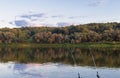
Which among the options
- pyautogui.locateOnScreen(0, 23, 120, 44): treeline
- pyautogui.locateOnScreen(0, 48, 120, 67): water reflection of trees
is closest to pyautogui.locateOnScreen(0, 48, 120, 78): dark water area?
pyautogui.locateOnScreen(0, 48, 120, 67): water reflection of trees

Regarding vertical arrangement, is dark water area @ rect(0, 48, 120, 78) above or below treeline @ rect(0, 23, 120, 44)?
above

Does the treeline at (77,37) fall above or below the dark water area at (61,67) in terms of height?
below

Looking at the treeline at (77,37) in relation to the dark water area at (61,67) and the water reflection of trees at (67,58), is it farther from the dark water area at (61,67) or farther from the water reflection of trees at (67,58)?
the dark water area at (61,67)

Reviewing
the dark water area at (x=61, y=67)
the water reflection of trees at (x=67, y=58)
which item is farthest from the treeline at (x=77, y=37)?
the dark water area at (x=61, y=67)

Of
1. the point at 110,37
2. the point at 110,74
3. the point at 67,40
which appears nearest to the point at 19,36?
the point at 67,40

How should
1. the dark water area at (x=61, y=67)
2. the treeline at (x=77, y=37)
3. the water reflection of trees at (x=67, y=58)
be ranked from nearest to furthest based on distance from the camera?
1. the dark water area at (x=61, y=67)
2. the water reflection of trees at (x=67, y=58)
3. the treeline at (x=77, y=37)

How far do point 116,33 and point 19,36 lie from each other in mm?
57816

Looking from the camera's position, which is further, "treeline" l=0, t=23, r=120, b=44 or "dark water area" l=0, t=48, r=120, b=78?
"treeline" l=0, t=23, r=120, b=44

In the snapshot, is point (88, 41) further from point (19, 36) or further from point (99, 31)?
point (19, 36)

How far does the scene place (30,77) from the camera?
4594cm

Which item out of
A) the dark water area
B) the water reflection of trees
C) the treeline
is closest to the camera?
the dark water area

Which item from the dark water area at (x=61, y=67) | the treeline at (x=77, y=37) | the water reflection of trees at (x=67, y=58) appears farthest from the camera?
the treeline at (x=77, y=37)

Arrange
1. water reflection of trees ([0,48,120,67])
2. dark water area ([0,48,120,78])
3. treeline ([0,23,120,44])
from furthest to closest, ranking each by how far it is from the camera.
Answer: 1. treeline ([0,23,120,44])
2. water reflection of trees ([0,48,120,67])
3. dark water area ([0,48,120,78])

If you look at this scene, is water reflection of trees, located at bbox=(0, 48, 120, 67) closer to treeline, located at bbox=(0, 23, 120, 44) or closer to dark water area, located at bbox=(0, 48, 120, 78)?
dark water area, located at bbox=(0, 48, 120, 78)
